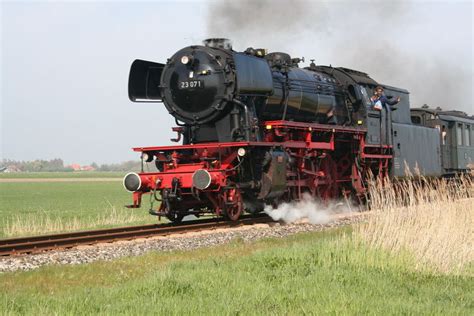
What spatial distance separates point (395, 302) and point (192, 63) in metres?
8.96

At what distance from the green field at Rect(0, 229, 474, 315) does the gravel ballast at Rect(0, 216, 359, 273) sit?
707 mm

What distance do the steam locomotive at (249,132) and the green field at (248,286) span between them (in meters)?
4.35

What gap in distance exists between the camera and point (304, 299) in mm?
6336

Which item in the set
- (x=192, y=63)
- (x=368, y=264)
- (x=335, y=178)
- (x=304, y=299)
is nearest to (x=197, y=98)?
(x=192, y=63)

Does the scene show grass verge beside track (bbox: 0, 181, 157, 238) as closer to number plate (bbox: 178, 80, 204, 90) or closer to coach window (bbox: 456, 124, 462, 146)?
number plate (bbox: 178, 80, 204, 90)

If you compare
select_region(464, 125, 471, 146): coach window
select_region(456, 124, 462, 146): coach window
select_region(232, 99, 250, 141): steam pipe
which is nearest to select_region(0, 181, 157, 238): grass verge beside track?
select_region(232, 99, 250, 141): steam pipe

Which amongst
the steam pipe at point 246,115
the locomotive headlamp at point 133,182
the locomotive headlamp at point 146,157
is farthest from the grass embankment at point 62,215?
the steam pipe at point 246,115

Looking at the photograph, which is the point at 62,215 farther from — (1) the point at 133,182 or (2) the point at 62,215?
(1) the point at 133,182

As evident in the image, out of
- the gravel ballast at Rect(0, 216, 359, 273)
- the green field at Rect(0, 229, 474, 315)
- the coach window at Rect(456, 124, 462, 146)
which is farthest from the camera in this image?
the coach window at Rect(456, 124, 462, 146)

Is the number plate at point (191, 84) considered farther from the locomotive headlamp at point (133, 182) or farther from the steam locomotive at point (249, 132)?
the locomotive headlamp at point (133, 182)

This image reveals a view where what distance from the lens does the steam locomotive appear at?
44.9 feet

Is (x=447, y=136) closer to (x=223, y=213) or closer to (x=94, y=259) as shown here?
(x=223, y=213)

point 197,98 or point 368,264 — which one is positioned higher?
point 197,98

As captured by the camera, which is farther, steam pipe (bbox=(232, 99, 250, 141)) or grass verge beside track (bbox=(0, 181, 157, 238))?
grass verge beside track (bbox=(0, 181, 157, 238))
